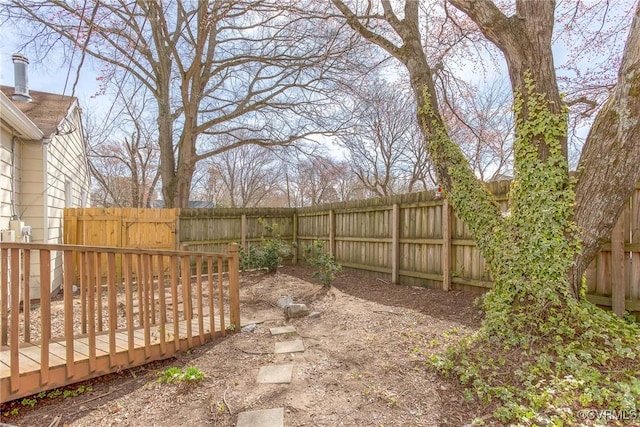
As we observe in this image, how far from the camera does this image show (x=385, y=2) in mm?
4086

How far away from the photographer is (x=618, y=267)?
324 cm

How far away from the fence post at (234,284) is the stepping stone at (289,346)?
71 cm

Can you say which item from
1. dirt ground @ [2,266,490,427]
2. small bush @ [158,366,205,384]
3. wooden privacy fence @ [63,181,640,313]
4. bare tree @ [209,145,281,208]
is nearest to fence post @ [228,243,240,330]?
dirt ground @ [2,266,490,427]

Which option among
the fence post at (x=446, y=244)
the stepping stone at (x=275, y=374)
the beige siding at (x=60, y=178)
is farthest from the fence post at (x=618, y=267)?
the beige siding at (x=60, y=178)

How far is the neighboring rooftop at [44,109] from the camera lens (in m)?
5.32

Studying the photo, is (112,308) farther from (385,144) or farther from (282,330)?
(385,144)

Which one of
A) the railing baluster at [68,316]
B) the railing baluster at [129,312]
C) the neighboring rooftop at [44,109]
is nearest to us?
the railing baluster at [68,316]

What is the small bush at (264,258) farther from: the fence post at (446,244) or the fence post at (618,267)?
the fence post at (618,267)

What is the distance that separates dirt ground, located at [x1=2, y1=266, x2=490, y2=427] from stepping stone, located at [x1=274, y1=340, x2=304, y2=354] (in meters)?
0.08

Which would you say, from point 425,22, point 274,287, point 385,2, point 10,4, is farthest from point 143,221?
point 425,22

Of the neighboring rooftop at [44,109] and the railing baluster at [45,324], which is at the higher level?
the neighboring rooftop at [44,109]

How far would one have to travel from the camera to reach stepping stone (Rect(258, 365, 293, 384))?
2.57 metres

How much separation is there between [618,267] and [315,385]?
3.19 m

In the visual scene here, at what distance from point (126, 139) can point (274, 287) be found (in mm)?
13184
